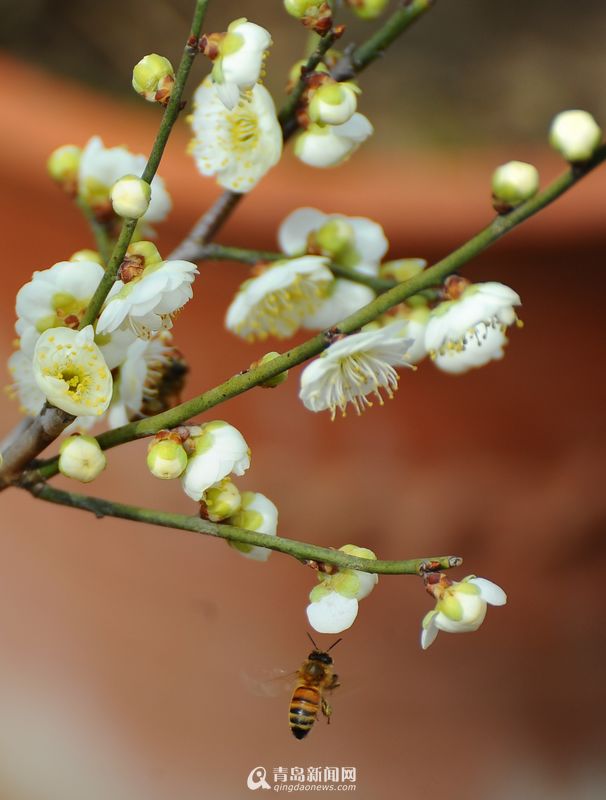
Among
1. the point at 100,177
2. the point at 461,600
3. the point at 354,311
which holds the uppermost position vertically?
the point at 100,177

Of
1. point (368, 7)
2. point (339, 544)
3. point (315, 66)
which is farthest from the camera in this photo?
point (339, 544)

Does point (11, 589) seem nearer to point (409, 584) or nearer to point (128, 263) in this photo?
point (409, 584)

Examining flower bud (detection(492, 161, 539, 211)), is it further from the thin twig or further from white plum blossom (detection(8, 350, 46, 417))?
white plum blossom (detection(8, 350, 46, 417))

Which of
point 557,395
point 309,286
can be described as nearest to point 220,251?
point 309,286

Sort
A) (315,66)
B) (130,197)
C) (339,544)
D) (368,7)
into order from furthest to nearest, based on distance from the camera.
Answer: (339,544)
(368,7)
(315,66)
(130,197)

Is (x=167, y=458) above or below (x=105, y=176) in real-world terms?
below

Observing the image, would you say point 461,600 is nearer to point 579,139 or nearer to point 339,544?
point 579,139

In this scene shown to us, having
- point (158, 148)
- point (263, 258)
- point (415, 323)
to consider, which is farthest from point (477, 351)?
point (158, 148)
